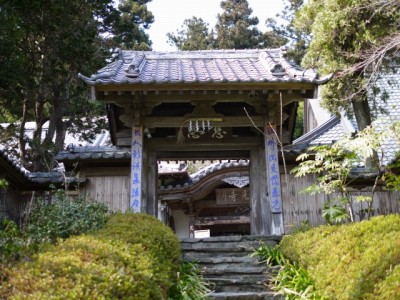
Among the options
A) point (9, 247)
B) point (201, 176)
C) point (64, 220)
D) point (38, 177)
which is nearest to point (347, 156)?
point (64, 220)

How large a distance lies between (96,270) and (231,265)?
4.07 m

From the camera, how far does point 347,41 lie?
1295 centimetres

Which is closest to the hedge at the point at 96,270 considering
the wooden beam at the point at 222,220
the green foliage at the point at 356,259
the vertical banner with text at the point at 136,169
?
the green foliage at the point at 356,259

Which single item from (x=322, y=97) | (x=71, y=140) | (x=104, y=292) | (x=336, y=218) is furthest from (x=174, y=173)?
(x=104, y=292)

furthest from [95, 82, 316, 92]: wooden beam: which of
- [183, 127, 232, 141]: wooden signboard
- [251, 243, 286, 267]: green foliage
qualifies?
[251, 243, 286, 267]: green foliage

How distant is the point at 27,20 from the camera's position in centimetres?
1362

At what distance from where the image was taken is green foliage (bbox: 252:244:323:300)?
6375 millimetres

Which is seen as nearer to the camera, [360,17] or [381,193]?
[381,193]

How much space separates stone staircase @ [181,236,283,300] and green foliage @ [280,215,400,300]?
0.73m

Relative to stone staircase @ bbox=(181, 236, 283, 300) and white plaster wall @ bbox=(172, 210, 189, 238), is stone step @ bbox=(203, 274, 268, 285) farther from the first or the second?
white plaster wall @ bbox=(172, 210, 189, 238)

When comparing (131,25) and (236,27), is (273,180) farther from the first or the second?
(236,27)

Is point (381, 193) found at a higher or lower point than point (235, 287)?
higher

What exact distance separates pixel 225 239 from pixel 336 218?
1870 millimetres

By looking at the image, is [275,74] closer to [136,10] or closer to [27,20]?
[27,20]
